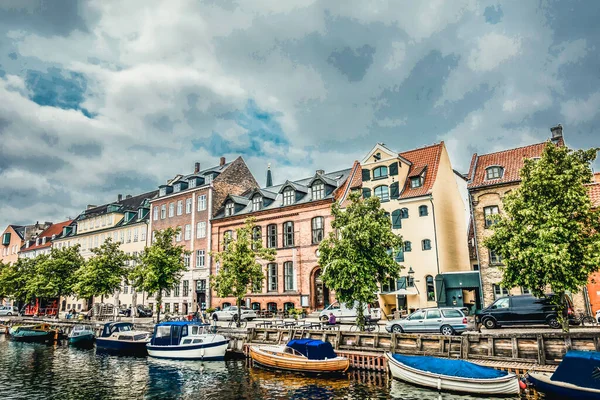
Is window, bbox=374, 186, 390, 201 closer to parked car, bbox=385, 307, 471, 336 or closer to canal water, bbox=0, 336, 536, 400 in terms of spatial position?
parked car, bbox=385, 307, 471, 336

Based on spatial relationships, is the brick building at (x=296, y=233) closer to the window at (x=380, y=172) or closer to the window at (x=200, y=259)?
the window at (x=380, y=172)

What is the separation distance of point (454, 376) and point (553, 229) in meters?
8.18

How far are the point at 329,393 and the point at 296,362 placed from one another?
449 cm

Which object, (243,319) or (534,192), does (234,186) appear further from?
(534,192)

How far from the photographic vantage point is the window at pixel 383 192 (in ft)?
133

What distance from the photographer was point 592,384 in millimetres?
15570

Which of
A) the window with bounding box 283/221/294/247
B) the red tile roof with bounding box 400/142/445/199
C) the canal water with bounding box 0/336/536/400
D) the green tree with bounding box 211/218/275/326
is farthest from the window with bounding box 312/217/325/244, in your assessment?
the canal water with bounding box 0/336/536/400

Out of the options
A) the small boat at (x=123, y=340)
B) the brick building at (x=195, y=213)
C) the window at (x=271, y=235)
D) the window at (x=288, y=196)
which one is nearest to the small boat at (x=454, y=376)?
the small boat at (x=123, y=340)

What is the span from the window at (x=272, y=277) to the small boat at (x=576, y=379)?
3238 centimetres

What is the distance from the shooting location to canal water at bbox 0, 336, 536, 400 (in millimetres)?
19391

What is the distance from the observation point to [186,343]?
95.7 ft

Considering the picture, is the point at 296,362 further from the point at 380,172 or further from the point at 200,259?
the point at 200,259

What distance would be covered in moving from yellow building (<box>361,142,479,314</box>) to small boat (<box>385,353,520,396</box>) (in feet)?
46.1

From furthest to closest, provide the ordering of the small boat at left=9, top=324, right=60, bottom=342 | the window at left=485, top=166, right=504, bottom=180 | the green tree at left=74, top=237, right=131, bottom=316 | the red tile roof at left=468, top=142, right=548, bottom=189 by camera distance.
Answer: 1. the green tree at left=74, top=237, right=131, bottom=316
2. the small boat at left=9, top=324, right=60, bottom=342
3. the window at left=485, top=166, right=504, bottom=180
4. the red tile roof at left=468, top=142, right=548, bottom=189
